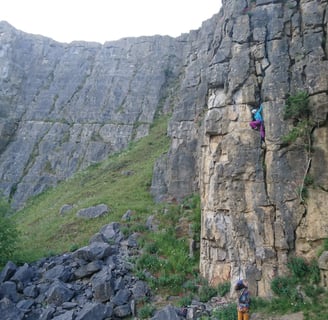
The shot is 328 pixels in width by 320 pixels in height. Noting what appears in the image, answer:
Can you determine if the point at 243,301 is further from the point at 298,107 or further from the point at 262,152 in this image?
the point at 298,107

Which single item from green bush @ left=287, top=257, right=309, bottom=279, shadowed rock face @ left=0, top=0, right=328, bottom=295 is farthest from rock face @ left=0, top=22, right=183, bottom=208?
green bush @ left=287, top=257, right=309, bottom=279

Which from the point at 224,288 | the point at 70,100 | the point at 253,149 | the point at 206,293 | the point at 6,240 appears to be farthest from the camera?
the point at 70,100

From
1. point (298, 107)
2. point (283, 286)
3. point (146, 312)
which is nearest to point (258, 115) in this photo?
point (298, 107)

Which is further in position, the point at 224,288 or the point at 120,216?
the point at 120,216

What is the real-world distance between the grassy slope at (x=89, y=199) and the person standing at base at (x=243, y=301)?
8950 mm

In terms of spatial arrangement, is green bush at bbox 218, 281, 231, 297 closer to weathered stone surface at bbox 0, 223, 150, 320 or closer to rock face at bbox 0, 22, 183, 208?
weathered stone surface at bbox 0, 223, 150, 320

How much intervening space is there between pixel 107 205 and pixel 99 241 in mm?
4524

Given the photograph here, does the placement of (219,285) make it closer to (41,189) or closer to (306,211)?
(306,211)

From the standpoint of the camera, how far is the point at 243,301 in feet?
40.2

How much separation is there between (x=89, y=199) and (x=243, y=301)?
1541 centimetres

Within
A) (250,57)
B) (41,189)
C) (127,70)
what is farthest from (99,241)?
(127,70)

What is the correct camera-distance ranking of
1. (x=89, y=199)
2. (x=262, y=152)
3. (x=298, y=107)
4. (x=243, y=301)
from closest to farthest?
(x=243, y=301) → (x=298, y=107) → (x=262, y=152) → (x=89, y=199)

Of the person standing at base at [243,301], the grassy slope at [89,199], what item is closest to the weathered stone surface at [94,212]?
the grassy slope at [89,199]

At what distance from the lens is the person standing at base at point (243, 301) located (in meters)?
12.0
